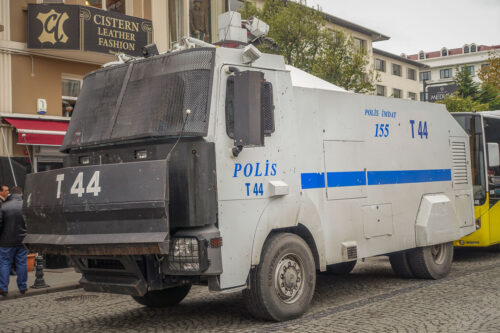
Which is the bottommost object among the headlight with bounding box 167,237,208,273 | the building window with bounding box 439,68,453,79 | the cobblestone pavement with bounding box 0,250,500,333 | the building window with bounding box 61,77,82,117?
the cobblestone pavement with bounding box 0,250,500,333

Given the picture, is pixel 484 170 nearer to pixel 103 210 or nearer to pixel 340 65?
pixel 103 210

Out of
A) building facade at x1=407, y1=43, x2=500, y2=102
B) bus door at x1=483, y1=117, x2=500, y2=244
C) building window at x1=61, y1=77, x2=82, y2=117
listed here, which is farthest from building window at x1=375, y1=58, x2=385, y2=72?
building facade at x1=407, y1=43, x2=500, y2=102

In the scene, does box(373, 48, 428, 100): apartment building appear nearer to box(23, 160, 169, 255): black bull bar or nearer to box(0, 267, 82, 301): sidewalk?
box(0, 267, 82, 301): sidewalk

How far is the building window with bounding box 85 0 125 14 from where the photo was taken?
59.1ft

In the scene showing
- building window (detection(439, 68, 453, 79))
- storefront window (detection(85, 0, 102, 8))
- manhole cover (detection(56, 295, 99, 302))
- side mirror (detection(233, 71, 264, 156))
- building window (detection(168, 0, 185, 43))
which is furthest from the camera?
building window (detection(439, 68, 453, 79))

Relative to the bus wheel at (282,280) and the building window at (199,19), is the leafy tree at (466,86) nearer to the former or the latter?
the building window at (199,19)

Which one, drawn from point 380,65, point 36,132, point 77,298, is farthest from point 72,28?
point 380,65

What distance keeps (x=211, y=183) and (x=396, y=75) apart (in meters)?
53.3

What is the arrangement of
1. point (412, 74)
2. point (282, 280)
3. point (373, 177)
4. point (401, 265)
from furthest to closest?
point (412, 74) < point (401, 265) < point (373, 177) < point (282, 280)

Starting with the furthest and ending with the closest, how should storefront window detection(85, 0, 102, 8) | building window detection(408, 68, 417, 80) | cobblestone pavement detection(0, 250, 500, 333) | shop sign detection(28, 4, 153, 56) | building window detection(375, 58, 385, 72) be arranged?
building window detection(408, 68, 417, 80) < building window detection(375, 58, 385, 72) < storefront window detection(85, 0, 102, 8) < shop sign detection(28, 4, 153, 56) < cobblestone pavement detection(0, 250, 500, 333)

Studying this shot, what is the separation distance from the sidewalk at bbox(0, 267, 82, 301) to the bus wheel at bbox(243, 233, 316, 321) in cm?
584

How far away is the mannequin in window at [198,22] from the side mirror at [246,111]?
15.1 metres

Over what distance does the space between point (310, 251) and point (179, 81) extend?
2628 mm

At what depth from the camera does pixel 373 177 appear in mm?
8805
